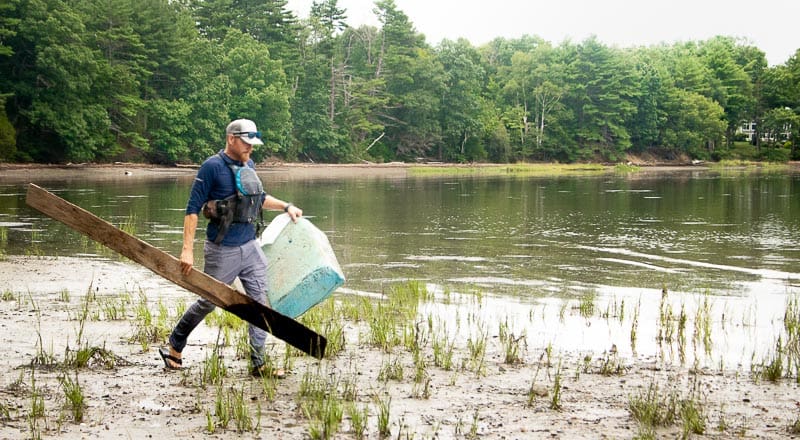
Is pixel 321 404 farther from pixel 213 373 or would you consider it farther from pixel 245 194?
pixel 245 194

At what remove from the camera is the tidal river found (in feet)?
37.8

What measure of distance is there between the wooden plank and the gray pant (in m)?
0.25

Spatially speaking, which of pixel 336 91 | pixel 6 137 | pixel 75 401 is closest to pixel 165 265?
pixel 75 401

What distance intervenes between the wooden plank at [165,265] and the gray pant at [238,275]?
9.9 inches

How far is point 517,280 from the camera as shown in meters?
14.9

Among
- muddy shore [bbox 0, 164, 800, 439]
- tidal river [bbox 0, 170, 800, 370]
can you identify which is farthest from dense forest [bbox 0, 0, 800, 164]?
muddy shore [bbox 0, 164, 800, 439]

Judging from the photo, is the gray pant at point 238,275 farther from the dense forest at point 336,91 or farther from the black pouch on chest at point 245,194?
the dense forest at point 336,91

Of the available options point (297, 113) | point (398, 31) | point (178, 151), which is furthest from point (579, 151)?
point (178, 151)

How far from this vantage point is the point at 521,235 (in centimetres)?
2370

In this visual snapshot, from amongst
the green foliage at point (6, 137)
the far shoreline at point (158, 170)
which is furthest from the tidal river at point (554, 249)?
the green foliage at point (6, 137)

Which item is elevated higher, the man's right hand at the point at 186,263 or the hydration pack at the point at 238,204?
the hydration pack at the point at 238,204

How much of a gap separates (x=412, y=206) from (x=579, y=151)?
74109mm

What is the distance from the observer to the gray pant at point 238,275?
7.14 meters

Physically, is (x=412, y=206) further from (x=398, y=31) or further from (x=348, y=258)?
(x=398, y=31)
